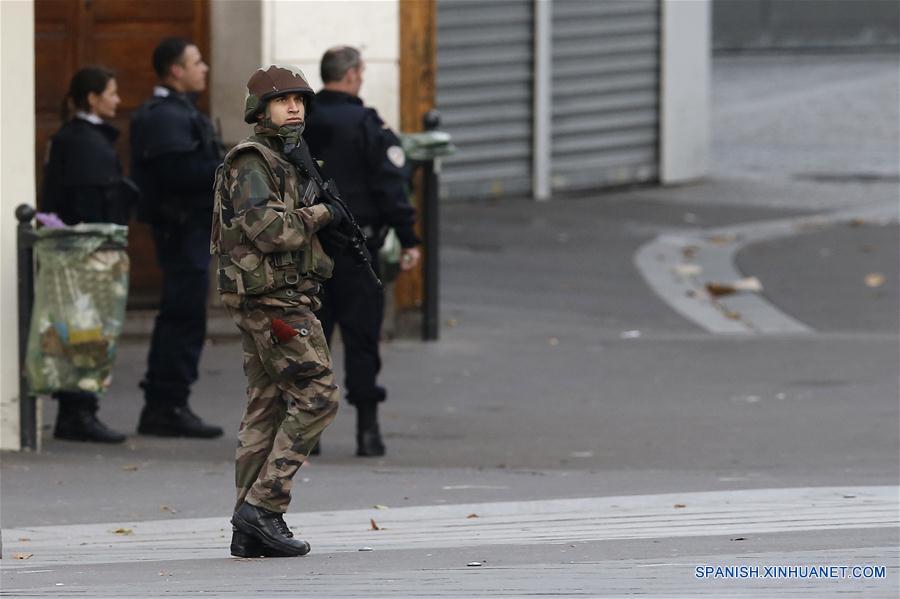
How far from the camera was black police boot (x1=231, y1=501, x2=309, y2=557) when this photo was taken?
6008 mm

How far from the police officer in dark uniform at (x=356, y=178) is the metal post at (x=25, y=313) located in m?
1.34

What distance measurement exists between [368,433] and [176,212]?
1400 millimetres

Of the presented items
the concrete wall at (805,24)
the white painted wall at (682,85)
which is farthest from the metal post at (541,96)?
the concrete wall at (805,24)

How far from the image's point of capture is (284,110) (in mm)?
5965

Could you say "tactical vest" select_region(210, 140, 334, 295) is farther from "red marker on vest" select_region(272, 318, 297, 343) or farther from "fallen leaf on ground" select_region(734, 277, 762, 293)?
"fallen leaf on ground" select_region(734, 277, 762, 293)

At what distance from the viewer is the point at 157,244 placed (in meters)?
8.84

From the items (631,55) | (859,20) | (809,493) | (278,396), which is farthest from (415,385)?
(859,20)

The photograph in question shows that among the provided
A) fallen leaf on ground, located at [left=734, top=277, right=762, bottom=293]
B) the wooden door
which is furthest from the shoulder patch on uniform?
fallen leaf on ground, located at [left=734, top=277, right=762, bottom=293]

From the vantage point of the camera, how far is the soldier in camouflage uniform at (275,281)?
233 inches

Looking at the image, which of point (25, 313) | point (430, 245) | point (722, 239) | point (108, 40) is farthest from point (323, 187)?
point (722, 239)

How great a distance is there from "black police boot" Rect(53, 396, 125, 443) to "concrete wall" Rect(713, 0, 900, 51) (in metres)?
27.4

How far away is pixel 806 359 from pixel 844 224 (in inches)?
213

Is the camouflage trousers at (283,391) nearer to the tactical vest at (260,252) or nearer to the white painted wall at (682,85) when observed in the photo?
the tactical vest at (260,252)

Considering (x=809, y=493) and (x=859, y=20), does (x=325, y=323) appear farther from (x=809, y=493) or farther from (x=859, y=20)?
(x=859, y=20)
